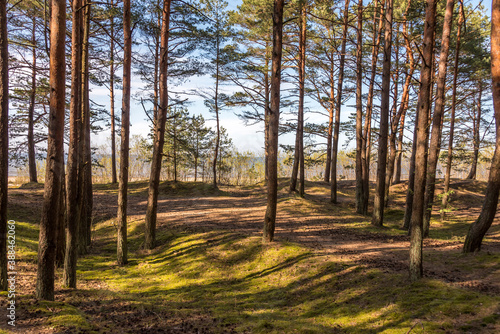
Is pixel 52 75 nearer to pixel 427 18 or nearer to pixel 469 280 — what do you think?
pixel 427 18

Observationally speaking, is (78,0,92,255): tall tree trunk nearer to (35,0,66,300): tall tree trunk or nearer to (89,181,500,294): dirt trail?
(35,0,66,300): tall tree trunk

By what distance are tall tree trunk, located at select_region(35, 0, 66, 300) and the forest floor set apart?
892mm

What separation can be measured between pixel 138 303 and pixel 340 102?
1576cm

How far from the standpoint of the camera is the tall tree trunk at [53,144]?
5.79 metres

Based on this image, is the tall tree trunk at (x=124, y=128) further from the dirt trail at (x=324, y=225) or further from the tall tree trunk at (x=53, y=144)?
the tall tree trunk at (x=53, y=144)

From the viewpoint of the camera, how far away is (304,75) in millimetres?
17734

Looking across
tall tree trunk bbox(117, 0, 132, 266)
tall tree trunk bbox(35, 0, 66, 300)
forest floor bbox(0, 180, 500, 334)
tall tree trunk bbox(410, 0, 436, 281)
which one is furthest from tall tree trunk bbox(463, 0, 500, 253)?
tall tree trunk bbox(117, 0, 132, 266)

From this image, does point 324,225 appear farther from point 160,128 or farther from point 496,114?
point 160,128

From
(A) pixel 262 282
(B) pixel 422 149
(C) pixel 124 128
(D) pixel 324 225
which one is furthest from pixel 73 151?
(D) pixel 324 225

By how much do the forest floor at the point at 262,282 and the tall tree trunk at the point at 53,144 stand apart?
89 centimetres

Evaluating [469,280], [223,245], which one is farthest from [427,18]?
[223,245]

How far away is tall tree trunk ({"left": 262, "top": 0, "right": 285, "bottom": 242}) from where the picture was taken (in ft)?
30.2

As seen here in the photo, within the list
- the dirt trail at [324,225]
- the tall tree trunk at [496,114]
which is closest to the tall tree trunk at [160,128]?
the dirt trail at [324,225]

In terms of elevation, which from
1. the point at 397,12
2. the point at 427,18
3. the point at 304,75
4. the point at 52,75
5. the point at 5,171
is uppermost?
the point at 397,12
